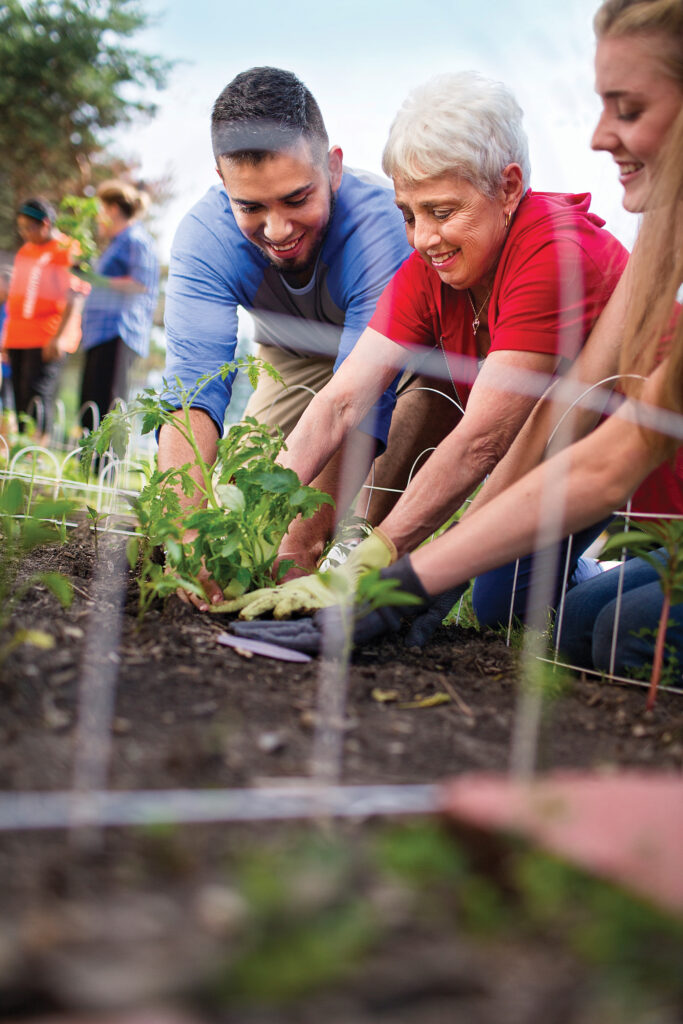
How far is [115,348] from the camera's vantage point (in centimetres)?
467

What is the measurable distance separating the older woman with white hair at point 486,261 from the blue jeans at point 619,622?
434mm

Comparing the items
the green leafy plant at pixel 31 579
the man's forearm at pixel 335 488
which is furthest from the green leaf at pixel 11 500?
the man's forearm at pixel 335 488

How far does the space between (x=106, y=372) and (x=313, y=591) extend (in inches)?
132

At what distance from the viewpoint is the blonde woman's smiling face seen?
1.47m

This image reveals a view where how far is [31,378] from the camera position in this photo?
203 inches

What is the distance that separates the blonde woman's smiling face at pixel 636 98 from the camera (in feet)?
4.83

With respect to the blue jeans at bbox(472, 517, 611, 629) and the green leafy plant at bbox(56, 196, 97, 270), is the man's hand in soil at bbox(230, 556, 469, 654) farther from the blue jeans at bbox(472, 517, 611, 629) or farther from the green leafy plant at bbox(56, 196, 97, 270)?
the green leafy plant at bbox(56, 196, 97, 270)

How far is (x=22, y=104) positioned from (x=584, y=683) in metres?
11.1

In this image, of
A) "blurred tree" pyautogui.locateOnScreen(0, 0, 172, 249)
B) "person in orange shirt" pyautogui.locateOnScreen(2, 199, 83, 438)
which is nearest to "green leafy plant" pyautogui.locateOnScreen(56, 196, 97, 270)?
"person in orange shirt" pyautogui.locateOnScreen(2, 199, 83, 438)

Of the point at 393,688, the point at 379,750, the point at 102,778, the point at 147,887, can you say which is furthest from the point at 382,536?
the point at 147,887

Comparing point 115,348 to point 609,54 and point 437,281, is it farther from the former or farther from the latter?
point 609,54

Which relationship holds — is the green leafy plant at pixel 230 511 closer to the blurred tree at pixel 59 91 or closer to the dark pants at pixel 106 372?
the dark pants at pixel 106 372

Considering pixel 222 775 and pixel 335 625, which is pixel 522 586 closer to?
pixel 335 625

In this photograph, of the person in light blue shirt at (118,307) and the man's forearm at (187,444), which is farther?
the person in light blue shirt at (118,307)
